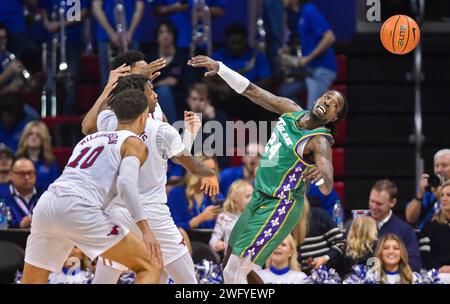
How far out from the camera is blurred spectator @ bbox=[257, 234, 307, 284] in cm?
906

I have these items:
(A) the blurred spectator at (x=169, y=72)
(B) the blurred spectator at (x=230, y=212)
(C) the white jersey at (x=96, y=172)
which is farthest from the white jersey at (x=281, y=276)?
(A) the blurred spectator at (x=169, y=72)

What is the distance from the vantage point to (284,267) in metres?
9.16

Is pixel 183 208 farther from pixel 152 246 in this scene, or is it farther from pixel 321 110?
pixel 152 246

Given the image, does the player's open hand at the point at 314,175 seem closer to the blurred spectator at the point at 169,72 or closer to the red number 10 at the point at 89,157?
the red number 10 at the point at 89,157

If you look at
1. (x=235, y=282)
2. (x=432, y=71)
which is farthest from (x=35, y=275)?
(x=432, y=71)

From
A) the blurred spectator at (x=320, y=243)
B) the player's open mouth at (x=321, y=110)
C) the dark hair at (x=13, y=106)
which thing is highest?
the dark hair at (x=13, y=106)

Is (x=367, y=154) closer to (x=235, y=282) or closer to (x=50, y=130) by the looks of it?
(x=50, y=130)

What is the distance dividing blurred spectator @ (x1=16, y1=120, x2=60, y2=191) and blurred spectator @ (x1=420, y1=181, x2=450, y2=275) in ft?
12.0

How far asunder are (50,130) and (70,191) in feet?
17.1

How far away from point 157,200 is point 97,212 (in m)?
0.77

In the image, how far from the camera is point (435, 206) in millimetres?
10070

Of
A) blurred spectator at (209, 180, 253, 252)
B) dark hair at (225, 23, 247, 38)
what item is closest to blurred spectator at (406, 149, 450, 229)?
blurred spectator at (209, 180, 253, 252)

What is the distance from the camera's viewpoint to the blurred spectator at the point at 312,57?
1174 centimetres

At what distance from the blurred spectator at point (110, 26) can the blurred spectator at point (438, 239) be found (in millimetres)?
3980
